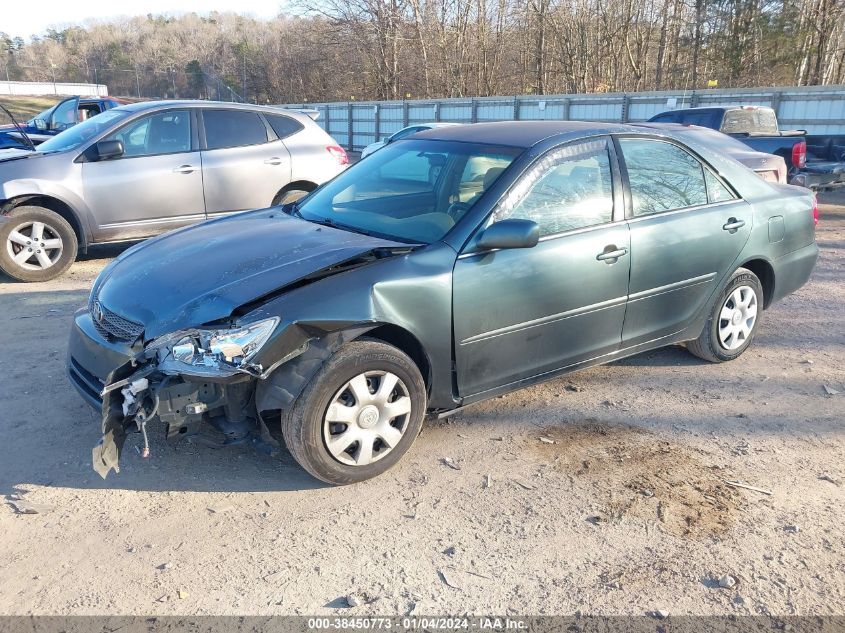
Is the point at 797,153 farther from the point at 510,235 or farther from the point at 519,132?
the point at 510,235

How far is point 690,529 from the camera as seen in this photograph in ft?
10.3

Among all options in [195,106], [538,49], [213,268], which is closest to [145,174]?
[195,106]

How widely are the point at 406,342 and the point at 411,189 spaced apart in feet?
4.25

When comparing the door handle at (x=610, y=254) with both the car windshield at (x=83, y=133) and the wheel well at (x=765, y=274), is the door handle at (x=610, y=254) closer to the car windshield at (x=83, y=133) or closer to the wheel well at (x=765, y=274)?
the wheel well at (x=765, y=274)

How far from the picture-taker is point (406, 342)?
11.7 feet

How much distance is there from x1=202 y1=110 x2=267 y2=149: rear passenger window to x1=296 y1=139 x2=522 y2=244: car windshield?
12.1 feet

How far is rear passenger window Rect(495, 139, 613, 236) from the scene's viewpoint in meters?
3.92

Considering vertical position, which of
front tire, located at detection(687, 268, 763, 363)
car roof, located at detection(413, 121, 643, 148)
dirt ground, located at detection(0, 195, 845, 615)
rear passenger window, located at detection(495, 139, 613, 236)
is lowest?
dirt ground, located at detection(0, 195, 845, 615)

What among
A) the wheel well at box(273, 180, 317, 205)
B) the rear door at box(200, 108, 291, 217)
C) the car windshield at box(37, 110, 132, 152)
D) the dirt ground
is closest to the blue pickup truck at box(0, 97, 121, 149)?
the car windshield at box(37, 110, 132, 152)

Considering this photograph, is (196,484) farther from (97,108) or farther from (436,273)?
(97,108)

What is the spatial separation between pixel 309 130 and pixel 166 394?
620 centimetres

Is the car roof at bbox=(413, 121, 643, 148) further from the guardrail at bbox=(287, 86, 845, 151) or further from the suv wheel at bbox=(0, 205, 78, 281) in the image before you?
the guardrail at bbox=(287, 86, 845, 151)

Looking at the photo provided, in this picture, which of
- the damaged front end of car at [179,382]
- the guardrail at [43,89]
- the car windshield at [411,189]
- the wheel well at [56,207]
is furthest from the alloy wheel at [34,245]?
the guardrail at [43,89]

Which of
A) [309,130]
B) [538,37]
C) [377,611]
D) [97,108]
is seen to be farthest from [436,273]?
[538,37]
